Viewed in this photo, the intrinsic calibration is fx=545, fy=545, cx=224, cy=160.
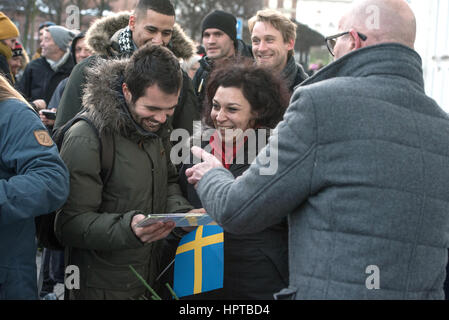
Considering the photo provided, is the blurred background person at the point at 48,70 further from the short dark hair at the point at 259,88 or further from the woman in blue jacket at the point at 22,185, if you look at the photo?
the woman in blue jacket at the point at 22,185

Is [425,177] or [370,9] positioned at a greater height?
[370,9]

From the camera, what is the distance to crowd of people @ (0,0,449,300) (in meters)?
1.69

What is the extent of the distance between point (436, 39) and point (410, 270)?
12.9 feet

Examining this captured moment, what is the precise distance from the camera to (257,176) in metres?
1.77

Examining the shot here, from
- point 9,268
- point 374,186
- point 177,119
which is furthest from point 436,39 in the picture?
point 9,268

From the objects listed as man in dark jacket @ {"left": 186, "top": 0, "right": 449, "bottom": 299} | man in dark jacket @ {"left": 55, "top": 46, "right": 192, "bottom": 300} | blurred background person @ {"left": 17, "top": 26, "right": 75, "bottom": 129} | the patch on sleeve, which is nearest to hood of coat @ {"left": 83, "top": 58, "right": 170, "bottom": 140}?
man in dark jacket @ {"left": 55, "top": 46, "right": 192, "bottom": 300}

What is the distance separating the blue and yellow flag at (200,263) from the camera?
239 cm

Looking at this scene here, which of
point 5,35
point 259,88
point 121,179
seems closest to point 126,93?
point 121,179

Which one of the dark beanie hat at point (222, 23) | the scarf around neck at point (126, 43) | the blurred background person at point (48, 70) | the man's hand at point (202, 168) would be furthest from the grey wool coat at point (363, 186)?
the blurred background person at point (48, 70)

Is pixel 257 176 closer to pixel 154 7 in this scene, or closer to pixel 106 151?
pixel 106 151

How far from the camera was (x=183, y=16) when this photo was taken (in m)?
27.7

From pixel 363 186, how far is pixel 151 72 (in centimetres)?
129

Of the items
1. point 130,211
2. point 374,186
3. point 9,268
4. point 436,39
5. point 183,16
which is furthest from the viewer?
point 183,16

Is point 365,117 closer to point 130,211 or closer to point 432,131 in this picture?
point 432,131
